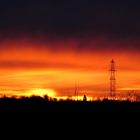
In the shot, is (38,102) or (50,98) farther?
(50,98)

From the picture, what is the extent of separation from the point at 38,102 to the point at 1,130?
474 cm

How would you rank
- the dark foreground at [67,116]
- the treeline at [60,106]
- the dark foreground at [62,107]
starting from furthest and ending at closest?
the treeline at [60,106] → the dark foreground at [62,107] → the dark foreground at [67,116]

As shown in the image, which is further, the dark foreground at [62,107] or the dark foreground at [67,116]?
the dark foreground at [62,107]

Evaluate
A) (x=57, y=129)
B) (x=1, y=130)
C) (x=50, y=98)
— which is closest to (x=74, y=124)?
(x=57, y=129)

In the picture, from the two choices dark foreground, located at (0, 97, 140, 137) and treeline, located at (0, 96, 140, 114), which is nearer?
dark foreground, located at (0, 97, 140, 137)

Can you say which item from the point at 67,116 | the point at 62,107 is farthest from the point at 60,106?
the point at 67,116

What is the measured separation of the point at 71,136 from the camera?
25328mm

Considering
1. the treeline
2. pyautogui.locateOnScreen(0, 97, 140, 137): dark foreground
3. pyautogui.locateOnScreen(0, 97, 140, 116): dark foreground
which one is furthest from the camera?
the treeline

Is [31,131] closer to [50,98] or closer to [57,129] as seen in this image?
[57,129]

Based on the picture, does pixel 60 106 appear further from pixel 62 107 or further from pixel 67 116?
pixel 67 116

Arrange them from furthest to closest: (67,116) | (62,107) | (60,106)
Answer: (60,106), (62,107), (67,116)

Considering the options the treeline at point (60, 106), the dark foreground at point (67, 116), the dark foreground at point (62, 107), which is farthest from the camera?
the treeline at point (60, 106)

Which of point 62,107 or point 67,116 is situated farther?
point 62,107

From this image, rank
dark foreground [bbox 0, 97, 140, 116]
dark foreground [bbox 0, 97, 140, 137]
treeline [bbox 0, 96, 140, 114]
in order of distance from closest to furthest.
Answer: dark foreground [bbox 0, 97, 140, 137] < dark foreground [bbox 0, 97, 140, 116] < treeline [bbox 0, 96, 140, 114]
